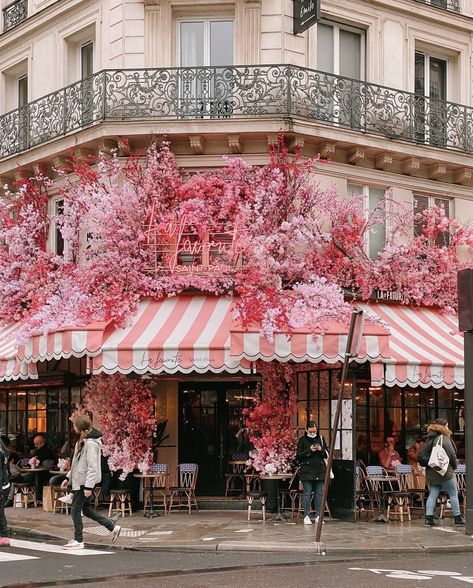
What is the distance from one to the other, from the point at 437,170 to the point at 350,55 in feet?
9.25

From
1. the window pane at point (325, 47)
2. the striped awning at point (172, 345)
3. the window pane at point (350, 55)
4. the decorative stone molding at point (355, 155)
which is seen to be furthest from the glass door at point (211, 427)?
the window pane at point (350, 55)

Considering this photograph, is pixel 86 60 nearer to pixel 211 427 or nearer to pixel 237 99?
pixel 237 99

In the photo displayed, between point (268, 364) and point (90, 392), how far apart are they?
334cm

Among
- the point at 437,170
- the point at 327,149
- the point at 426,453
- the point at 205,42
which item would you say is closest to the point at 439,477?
the point at 426,453

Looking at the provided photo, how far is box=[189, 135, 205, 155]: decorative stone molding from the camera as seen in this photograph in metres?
18.2

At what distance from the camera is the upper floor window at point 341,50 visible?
19656 mm

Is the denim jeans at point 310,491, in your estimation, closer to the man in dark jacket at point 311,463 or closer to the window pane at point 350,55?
the man in dark jacket at point 311,463

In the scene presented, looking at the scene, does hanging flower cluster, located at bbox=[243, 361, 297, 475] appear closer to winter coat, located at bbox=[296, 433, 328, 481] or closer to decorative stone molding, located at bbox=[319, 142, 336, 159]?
winter coat, located at bbox=[296, 433, 328, 481]

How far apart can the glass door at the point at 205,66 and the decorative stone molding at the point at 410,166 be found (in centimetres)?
372

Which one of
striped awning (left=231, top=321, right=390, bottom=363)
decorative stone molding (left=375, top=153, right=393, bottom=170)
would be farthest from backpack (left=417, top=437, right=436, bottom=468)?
decorative stone molding (left=375, top=153, right=393, bottom=170)

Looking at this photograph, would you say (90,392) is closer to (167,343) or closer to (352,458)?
(167,343)

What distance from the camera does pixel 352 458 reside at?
16.8 meters

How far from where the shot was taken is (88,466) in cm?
1338

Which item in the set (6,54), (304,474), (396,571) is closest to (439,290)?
(304,474)
